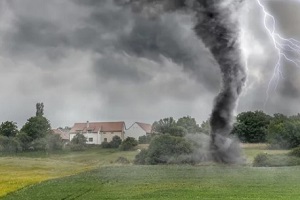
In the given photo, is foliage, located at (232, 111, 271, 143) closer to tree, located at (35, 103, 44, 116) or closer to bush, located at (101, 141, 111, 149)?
bush, located at (101, 141, 111, 149)

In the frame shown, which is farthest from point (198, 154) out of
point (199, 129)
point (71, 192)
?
point (71, 192)

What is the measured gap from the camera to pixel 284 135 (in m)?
69.4

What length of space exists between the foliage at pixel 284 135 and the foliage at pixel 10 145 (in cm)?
3571

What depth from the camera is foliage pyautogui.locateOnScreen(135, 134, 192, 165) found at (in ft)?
208

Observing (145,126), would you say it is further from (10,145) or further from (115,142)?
(10,145)

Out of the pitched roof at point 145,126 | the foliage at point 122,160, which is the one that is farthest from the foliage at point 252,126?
the pitched roof at point 145,126

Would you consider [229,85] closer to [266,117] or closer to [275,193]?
[266,117]

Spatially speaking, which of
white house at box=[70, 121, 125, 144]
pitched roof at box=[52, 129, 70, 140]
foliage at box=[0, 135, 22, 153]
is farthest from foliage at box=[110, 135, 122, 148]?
foliage at box=[0, 135, 22, 153]

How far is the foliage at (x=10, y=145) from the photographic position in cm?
6794

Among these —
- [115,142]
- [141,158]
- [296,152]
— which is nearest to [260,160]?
[296,152]

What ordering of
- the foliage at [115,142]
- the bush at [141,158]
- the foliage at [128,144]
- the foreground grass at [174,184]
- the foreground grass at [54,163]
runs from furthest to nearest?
the foliage at [115,142]
the foliage at [128,144]
the bush at [141,158]
the foreground grass at [54,163]
the foreground grass at [174,184]

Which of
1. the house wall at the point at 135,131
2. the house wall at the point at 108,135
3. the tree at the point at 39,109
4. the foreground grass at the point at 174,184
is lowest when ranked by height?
the foreground grass at the point at 174,184

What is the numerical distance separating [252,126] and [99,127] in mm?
23265

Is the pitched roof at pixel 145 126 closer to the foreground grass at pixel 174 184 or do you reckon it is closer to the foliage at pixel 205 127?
the foliage at pixel 205 127
